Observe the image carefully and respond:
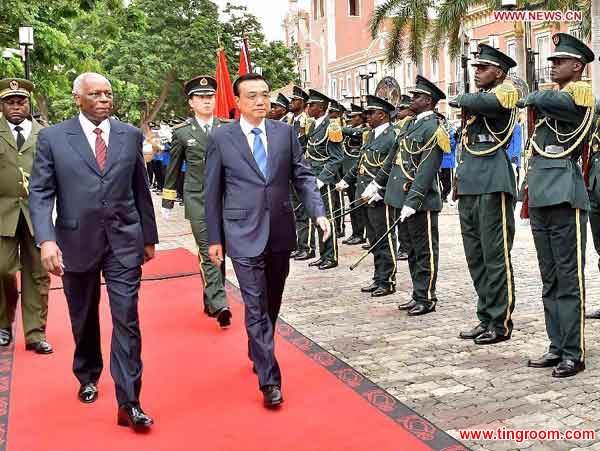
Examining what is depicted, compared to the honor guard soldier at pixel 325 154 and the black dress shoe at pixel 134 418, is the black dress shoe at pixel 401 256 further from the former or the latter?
the black dress shoe at pixel 134 418

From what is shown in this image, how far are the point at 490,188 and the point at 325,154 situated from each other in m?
4.68

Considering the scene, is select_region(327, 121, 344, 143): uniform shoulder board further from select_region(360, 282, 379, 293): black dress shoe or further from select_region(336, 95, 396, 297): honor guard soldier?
select_region(360, 282, 379, 293): black dress shoe

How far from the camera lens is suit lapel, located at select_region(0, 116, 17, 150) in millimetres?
6258

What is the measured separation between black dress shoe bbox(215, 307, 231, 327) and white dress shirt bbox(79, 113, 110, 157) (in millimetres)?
2511

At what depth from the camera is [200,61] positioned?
37344mm

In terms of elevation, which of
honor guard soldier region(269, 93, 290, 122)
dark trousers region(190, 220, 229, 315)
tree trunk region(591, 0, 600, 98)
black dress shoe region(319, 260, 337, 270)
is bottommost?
black dress shoe region(319, 260, 337, 270)

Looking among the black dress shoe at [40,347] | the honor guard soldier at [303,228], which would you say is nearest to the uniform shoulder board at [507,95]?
the black dress shoe at [40,347]

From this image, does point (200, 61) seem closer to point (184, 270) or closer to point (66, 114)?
point (66, 114)

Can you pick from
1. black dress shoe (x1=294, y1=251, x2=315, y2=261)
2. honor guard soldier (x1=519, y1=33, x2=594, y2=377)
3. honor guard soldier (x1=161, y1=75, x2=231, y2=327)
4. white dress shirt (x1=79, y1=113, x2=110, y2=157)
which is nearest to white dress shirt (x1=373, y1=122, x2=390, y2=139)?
honor guard soldier (x1=161, y1=75, x2=231, y2=327)

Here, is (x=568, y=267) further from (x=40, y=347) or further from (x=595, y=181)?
(x=40, y=347)

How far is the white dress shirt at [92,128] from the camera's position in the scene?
15.1 ft

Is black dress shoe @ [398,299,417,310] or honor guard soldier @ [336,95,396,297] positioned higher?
honor guard soldier @ [336,95,396,297]

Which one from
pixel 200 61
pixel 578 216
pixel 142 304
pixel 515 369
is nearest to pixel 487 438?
pixel 515 369

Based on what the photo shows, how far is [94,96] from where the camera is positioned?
4543mm
